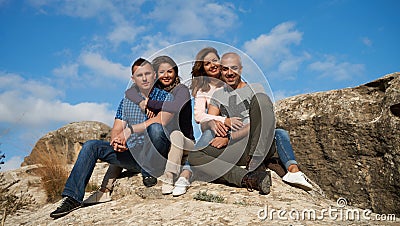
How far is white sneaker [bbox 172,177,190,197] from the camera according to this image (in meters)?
4.01

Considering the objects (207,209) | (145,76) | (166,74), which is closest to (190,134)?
(166,74)

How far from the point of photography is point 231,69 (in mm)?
4375

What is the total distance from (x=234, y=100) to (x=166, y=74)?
0.79m

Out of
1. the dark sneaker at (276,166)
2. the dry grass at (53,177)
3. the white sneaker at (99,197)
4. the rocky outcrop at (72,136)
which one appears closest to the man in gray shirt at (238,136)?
the dark sneaker at (276,166)

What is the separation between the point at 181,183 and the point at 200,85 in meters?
1.12

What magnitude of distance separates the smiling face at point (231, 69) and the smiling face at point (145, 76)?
79cm

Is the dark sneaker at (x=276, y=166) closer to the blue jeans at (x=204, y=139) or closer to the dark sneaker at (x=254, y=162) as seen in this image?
the dark sneaker at (x=254, y=162)

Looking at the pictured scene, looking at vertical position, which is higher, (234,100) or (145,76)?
(145,76)

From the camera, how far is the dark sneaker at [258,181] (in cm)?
394

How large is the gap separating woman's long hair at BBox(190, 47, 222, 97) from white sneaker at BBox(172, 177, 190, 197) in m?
0.97

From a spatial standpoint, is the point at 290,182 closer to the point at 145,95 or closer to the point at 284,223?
the point at 284,223

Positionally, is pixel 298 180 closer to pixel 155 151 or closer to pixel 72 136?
pixel 155 151

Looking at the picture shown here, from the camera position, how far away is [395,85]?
16.7 feet

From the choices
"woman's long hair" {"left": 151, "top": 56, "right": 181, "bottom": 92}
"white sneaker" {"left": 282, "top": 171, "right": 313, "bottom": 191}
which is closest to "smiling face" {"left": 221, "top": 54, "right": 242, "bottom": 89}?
"woman's long hair" {"left": 151, "top": 56, "right": 181, "bottom": 92}
